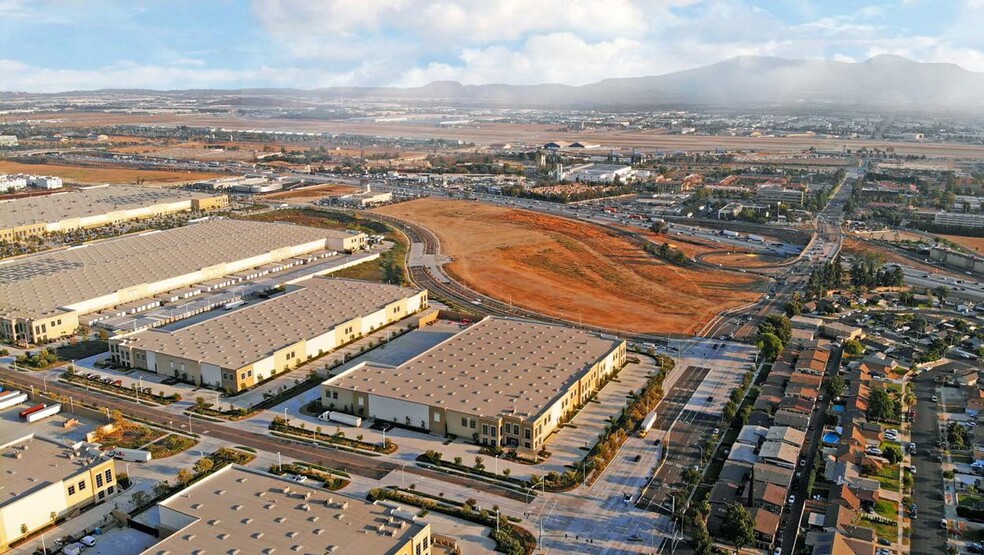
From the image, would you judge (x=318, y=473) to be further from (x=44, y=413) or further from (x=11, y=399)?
(x=11, y=399)

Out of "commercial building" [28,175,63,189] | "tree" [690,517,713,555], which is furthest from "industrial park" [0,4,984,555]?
"commercial building" [28,175,63,189]

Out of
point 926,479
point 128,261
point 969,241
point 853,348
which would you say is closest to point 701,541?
point 926,479

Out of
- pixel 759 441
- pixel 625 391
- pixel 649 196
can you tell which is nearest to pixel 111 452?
pixel 625 391

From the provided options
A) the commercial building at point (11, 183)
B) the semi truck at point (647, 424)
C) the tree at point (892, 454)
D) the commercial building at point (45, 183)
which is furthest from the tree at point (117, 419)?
the commercial building at point (45, 183)

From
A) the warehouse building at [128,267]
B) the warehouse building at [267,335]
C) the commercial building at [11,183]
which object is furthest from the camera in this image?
the commercial building at [11,183]

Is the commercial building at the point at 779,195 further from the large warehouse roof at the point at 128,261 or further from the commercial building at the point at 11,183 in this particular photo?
the commercial building at the point at 11,183
